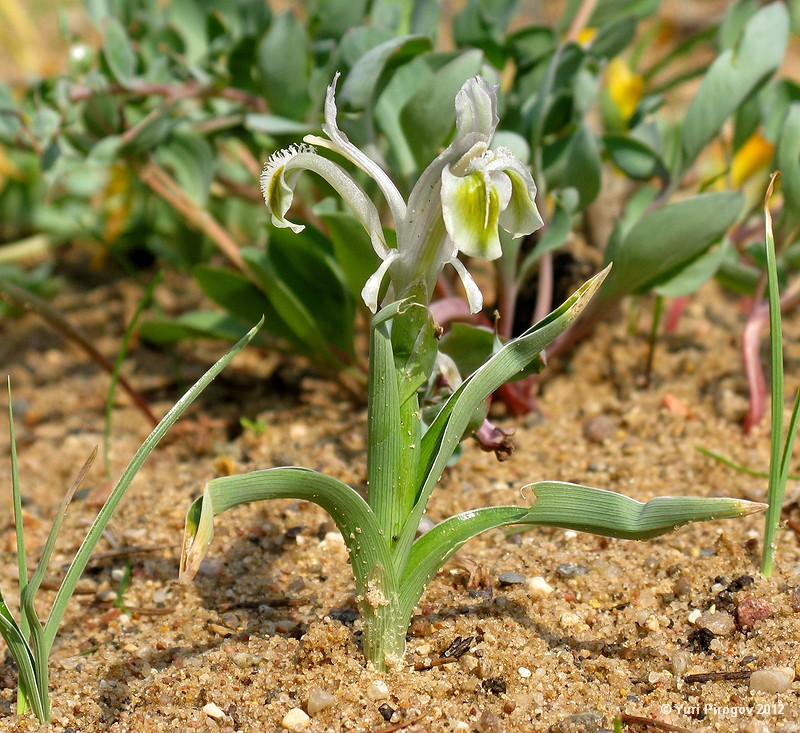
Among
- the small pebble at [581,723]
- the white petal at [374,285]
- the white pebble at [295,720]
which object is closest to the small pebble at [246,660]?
the white pebble at [295,720]

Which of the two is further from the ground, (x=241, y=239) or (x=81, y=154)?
(x=241, y=239)

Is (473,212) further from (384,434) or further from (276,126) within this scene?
(276,126)

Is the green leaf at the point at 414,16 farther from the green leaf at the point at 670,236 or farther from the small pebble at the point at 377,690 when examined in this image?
the small pebble at the point at 377,690

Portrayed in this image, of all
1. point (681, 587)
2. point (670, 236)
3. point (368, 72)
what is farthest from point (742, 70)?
point (681, 587)

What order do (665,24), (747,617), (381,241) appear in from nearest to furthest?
(381,241) < (747,617) < (665,24)

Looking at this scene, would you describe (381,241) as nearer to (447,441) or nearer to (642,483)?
(447,441)

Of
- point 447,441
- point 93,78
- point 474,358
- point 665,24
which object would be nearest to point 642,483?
point 474,358
